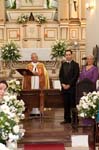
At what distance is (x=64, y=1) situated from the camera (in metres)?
17.5

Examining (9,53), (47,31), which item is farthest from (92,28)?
(47,31)

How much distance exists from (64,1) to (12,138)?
1357 centimetres

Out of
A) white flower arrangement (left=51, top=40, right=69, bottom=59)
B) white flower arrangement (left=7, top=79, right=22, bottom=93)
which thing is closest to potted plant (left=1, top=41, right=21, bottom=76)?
white flower arrangement (left=51, top=40, right=69, bottom=59)

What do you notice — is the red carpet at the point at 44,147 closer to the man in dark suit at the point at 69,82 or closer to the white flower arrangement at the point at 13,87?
the man in dark suit at the point at 69,82

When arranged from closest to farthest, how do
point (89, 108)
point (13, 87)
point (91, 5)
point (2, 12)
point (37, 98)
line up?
point (89, 108), point (13, 87), point (37, 98), point (91, 5), point (2, 12)

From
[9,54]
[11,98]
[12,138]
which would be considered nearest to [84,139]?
[11,98]

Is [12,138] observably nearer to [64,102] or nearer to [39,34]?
[64,102]

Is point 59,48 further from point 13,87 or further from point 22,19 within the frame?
point 13,87

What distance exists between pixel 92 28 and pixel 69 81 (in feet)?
15.4

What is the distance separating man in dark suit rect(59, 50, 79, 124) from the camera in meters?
9.91

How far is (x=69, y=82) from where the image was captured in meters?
9.90

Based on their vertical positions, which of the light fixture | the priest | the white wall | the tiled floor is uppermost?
the light fixture

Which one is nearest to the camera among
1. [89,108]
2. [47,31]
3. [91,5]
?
[89,108]

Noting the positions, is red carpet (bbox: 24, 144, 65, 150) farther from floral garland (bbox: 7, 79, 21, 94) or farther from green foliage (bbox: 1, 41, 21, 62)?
green foliage (bbox: 1, 41, 21, 62)
